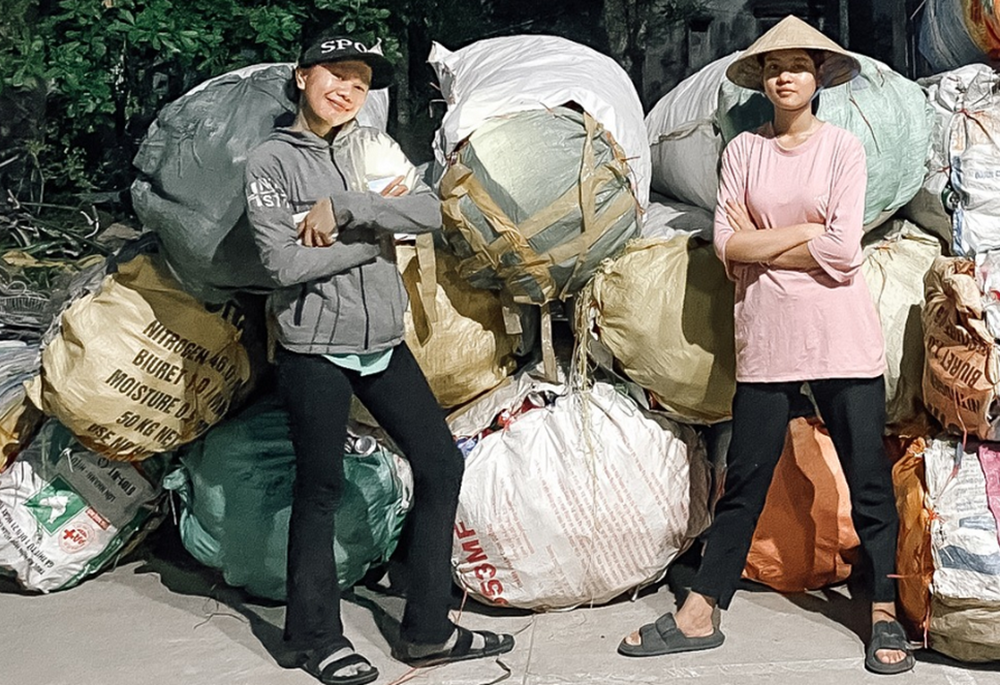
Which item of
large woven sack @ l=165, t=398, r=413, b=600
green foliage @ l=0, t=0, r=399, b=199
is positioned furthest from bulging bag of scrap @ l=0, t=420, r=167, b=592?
green foliage @ l=0, t=0, r=399, b=199

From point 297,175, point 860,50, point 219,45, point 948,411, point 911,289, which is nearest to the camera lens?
point 297,175

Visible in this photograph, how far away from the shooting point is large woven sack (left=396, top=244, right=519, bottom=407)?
133 inches

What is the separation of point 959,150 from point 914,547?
3.56 ft

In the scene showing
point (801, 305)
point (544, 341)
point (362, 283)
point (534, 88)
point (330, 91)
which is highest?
point (330, 91)

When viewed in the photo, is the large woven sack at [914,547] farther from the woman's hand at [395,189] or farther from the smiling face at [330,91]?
the smiling face at [330,91]

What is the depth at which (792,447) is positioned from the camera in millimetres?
3408

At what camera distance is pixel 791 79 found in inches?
115

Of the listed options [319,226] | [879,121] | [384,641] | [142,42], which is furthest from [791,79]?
[142,42]

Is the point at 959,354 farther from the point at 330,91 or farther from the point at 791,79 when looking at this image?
the point at 330,91

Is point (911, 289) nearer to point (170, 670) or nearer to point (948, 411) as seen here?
point (948, 411)

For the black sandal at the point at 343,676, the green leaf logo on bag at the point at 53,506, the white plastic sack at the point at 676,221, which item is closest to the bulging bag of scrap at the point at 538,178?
the white plastic sack at the point at 676,221

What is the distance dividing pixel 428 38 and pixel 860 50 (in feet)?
6.07

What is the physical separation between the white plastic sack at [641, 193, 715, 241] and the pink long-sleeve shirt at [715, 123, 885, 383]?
1.35ft

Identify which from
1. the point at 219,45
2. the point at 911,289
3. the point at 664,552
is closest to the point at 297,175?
the point at 664,552
